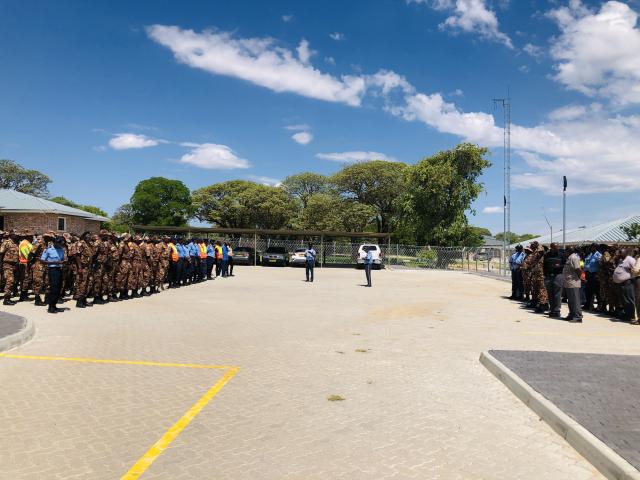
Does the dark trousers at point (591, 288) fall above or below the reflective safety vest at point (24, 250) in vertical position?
below

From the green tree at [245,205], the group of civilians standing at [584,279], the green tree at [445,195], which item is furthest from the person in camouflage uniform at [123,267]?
the green tree at [245,205]

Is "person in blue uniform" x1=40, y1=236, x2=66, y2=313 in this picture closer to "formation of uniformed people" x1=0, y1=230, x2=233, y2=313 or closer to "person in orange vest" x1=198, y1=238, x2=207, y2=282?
"formation of uniformed people" x1=0, y1=230, x2=233, y2=313

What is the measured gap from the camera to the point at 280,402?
212 inches

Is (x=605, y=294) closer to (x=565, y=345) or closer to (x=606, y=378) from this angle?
(x=565, y=345)

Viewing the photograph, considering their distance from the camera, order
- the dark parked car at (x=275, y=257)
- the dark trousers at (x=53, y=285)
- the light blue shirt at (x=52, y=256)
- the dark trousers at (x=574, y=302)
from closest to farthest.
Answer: the dark trousers at (x=53, y=285) < the light blue shirt at (x=52, y=256) < the dark trousers at (x=574, y=302) < the dark parked car at (x=275, y=257)

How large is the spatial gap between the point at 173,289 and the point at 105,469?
49.9 feet

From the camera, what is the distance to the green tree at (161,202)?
7562 cm

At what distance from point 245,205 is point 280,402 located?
6307 centimetres

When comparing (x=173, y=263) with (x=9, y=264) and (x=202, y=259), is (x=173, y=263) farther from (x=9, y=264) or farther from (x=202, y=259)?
(x=9, y=264)

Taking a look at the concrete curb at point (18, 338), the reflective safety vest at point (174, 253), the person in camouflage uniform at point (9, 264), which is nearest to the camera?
the concrete curb at point (18, 338)

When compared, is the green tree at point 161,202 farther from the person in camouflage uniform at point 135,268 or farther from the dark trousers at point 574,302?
the dark trousers at point 574,302

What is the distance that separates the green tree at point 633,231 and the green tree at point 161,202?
184ft

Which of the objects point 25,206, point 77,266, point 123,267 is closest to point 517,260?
point 123,267

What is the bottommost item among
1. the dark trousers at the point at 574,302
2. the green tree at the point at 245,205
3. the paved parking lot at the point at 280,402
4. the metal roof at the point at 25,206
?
the paved parking lot at the point at 280,402
